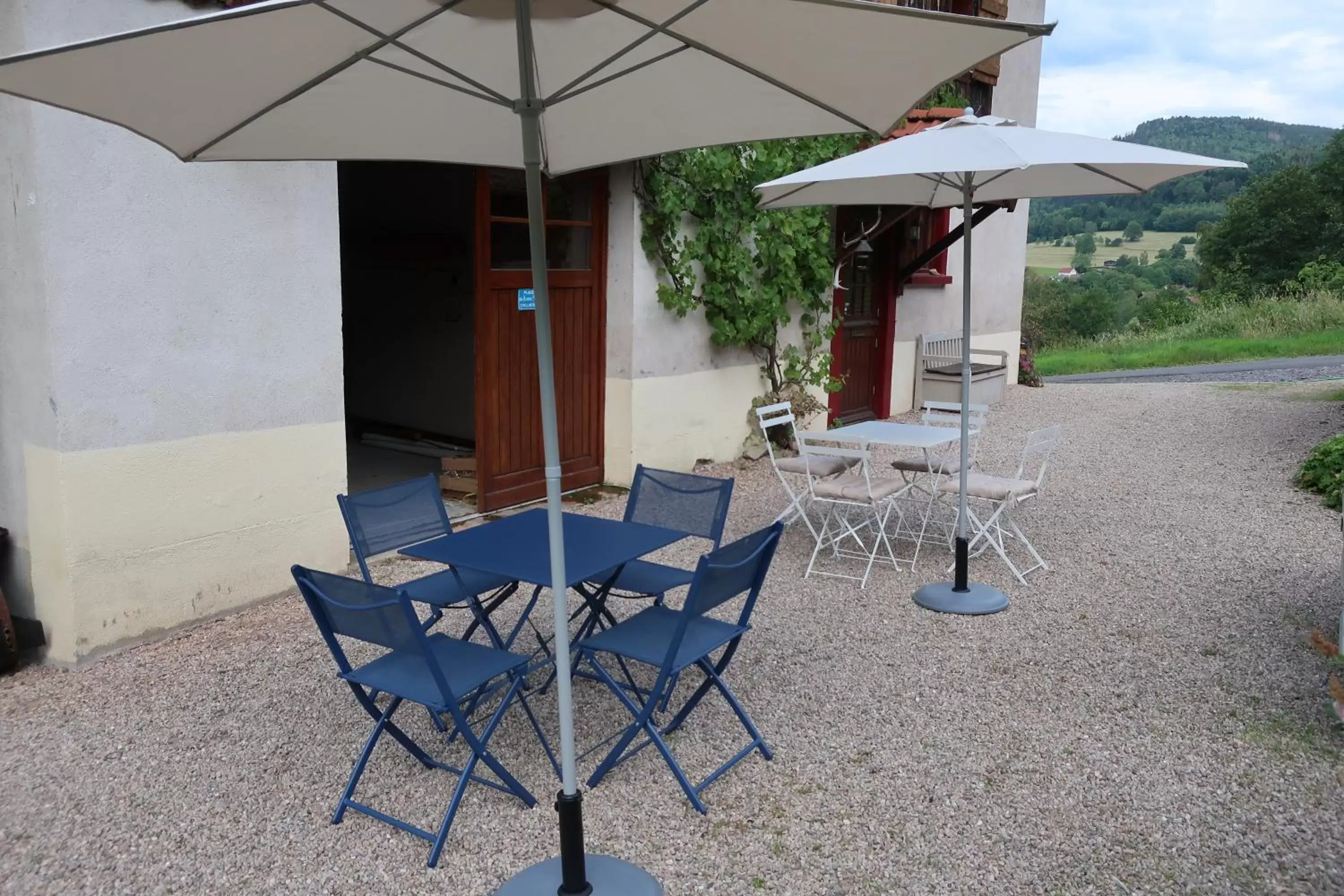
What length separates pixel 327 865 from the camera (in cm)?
283

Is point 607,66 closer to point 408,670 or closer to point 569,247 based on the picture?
point 408,670

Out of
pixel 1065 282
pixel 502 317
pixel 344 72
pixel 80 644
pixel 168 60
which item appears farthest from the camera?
pixel 1065 282

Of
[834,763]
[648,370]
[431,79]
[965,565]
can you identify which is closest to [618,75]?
[431,79]

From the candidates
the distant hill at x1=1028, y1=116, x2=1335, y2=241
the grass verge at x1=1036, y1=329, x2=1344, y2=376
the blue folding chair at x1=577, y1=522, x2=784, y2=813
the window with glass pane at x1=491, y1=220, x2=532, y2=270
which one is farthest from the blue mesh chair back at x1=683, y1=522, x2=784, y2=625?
the distant hill at x1=1028, y1=116, x2=1335, y2=241

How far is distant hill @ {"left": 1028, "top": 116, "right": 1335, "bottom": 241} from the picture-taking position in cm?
5244

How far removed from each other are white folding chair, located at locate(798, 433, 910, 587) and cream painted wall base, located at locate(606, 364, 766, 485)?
59.8 inches

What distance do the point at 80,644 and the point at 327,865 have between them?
208 cm

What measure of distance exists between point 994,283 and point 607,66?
1111 cm

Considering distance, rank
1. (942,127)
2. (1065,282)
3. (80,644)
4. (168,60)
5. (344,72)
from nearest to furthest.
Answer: (168,60), (344,72), (80,644), (942,127), (1065,282)

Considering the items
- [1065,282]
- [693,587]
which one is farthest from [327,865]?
[1065,282]

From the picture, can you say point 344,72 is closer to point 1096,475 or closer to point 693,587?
point 693,587

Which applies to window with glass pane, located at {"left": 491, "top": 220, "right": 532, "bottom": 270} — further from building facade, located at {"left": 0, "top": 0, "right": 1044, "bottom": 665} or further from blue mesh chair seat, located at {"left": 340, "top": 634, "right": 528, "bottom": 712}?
blue mesh chair seat, located at {"left": 340, "top": 634, "right": 528, "bottom": 712}

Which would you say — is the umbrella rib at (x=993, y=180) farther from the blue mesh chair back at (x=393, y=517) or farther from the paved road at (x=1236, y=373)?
the paved road at (x=1236, y=373)

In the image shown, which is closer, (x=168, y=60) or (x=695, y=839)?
(x=168, y=60)
